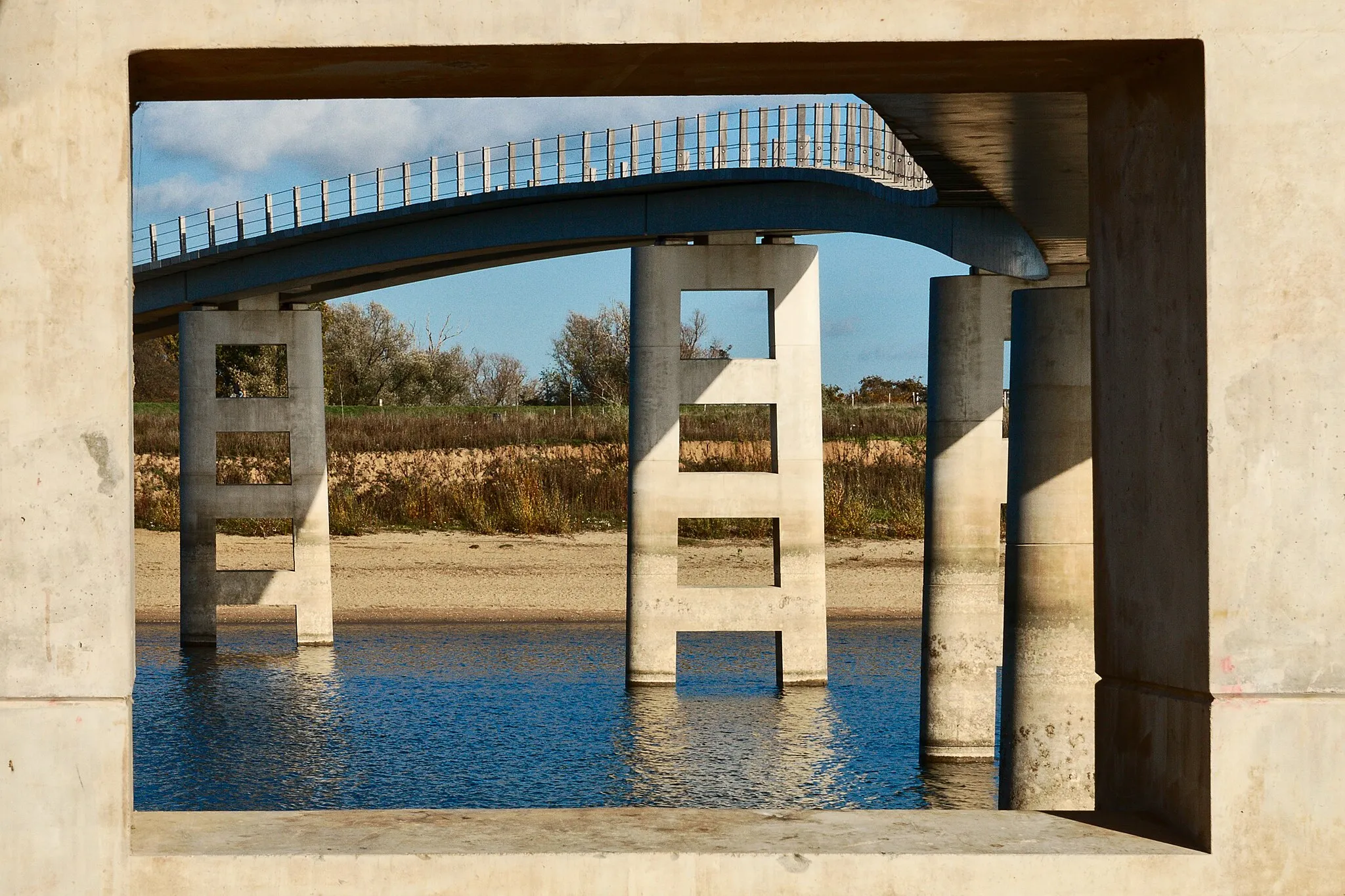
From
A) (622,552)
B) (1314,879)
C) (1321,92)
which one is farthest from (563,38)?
(622,552)

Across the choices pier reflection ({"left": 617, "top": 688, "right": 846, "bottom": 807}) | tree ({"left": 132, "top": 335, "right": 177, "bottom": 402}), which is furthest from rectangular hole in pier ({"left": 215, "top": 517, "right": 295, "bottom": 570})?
tree ({"left": 132, "top": 335, "right": 177, "bottom": 402})

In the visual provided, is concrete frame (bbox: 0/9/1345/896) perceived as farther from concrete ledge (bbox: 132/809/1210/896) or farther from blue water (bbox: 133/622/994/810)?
blue water (bbox: 133/622/994/810)

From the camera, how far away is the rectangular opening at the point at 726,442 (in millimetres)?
49875

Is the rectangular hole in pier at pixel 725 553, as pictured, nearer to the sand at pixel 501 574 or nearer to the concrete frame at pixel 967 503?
the sand at pixel 501 574

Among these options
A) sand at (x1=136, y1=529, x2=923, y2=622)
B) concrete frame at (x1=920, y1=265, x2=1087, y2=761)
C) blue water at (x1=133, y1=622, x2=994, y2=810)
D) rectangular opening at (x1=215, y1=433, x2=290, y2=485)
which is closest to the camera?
blue water at (x1=133, y1=622, x2=994, y2=810)

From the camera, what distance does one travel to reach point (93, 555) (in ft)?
19.6

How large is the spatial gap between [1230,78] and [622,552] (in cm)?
3885

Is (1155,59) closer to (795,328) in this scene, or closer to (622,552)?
(795,328)

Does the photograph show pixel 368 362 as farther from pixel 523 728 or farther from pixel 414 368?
pixel 523 728

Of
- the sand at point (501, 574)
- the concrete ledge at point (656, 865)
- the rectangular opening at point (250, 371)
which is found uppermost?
the rectangular opening at point (250, 371)

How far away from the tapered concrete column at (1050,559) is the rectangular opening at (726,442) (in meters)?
28.9

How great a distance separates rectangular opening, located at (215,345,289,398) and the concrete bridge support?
51.4 meters

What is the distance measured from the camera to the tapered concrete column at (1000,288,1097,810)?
16.9 m

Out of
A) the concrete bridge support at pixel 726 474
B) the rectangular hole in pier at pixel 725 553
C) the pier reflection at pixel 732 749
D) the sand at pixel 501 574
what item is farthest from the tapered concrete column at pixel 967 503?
the rectangular hole in pier at pixel 725 553
